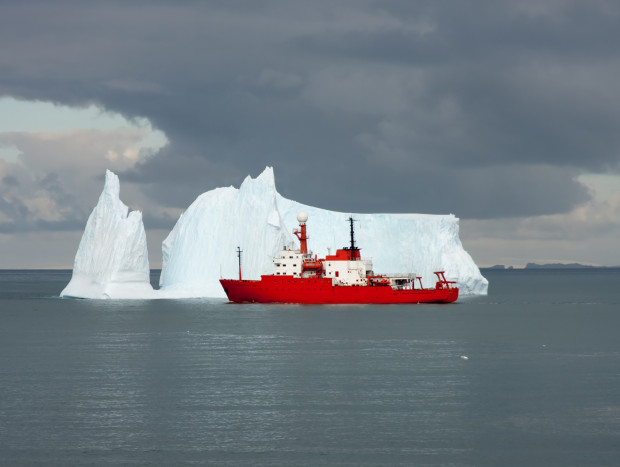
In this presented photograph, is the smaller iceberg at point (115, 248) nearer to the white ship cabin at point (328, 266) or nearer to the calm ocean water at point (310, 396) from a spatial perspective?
the white ship cabin at point (328, 266)

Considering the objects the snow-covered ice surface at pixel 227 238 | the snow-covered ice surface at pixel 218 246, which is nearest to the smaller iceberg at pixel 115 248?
the snow-covered ice surface at pixel 218 246

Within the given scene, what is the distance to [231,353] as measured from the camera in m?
35.0

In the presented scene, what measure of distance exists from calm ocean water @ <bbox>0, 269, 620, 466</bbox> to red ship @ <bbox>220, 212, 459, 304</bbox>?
14.8 m

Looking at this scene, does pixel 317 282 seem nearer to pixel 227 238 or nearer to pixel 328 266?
pixel 328 266

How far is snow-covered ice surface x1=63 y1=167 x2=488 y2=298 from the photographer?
63.3 m

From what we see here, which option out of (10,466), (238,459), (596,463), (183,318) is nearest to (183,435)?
(238,459)

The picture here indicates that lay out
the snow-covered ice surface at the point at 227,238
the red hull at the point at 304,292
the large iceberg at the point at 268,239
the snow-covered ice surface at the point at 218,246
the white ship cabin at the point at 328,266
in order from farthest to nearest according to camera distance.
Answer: the large iceberg at the point at 268,239, the snow-covered ice surface at the point at 227,238, the snow-covered ice surface at the point at 218,246, the red hull at the point at 304,292, the white ship cabin at the point at 328,266

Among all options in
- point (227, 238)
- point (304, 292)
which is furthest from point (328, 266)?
point (227, 238)

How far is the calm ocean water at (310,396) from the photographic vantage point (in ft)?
62.4

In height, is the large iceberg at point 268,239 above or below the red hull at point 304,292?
above

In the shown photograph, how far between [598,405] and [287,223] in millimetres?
53237

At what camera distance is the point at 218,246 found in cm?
6631

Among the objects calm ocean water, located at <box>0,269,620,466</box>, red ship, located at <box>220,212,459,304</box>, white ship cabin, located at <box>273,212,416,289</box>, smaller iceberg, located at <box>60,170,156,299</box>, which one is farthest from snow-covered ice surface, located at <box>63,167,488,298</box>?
calm ocean water, located at <box>0,269,620,466</box>

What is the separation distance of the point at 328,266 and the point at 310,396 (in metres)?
37.5
